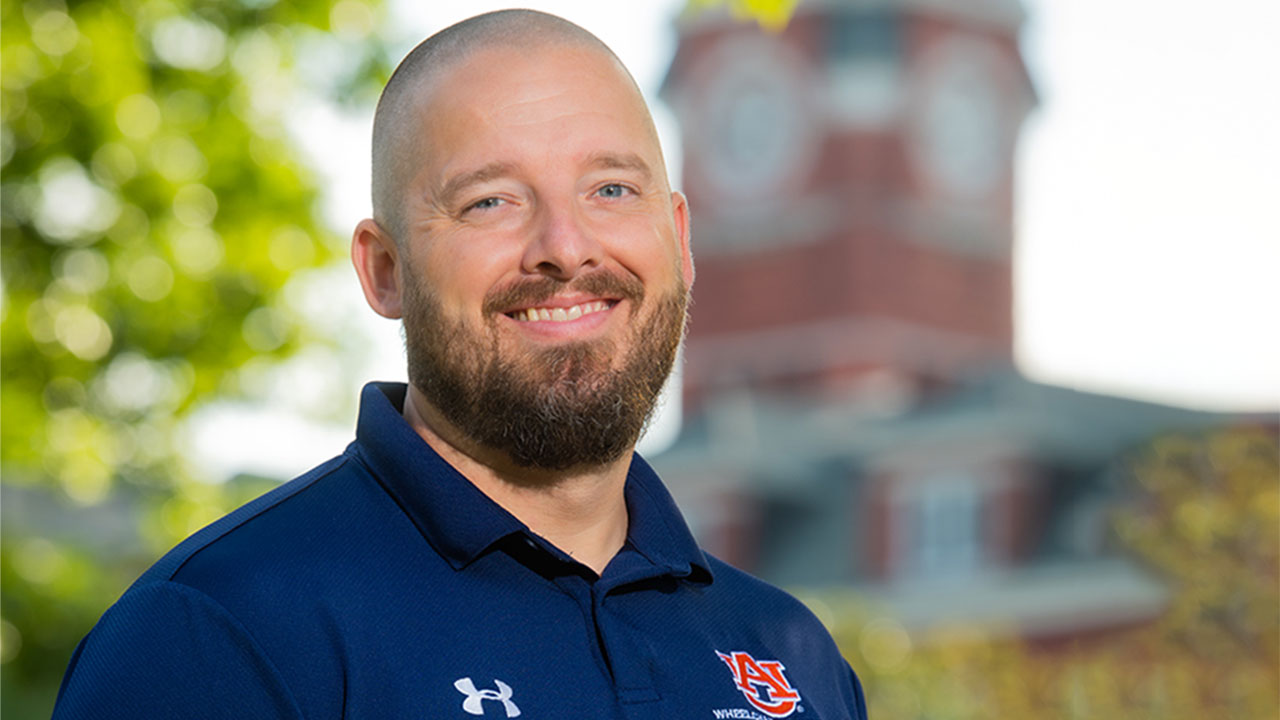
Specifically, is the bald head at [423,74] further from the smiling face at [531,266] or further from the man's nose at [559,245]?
the man's nose at [559,245]

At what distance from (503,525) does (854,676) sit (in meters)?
0.68

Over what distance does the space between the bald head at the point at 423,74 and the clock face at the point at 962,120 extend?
43.3m

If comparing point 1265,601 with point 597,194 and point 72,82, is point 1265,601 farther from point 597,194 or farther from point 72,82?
point 597,194

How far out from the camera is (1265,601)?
20562mm

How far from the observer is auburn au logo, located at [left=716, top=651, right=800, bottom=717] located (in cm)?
222

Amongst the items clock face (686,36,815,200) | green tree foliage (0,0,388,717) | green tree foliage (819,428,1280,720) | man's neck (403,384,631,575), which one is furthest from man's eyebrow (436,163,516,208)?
clock face (686,36,815,200)

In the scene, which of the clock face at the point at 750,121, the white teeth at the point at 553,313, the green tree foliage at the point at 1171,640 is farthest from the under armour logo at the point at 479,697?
the clock face at the point at 750,121

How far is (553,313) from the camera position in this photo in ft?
7.18

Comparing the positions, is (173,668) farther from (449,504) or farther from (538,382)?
(538,382)

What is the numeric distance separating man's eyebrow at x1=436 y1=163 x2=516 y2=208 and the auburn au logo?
609 mm

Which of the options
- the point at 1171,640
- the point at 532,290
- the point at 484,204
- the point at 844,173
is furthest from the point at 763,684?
the point at 844,173

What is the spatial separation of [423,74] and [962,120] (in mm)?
44596

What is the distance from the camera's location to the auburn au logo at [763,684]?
7.29 ft

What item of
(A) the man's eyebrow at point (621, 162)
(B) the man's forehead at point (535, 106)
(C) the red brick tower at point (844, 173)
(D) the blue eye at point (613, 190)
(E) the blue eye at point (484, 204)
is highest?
(C) the red brick tower at point (844, 173)
